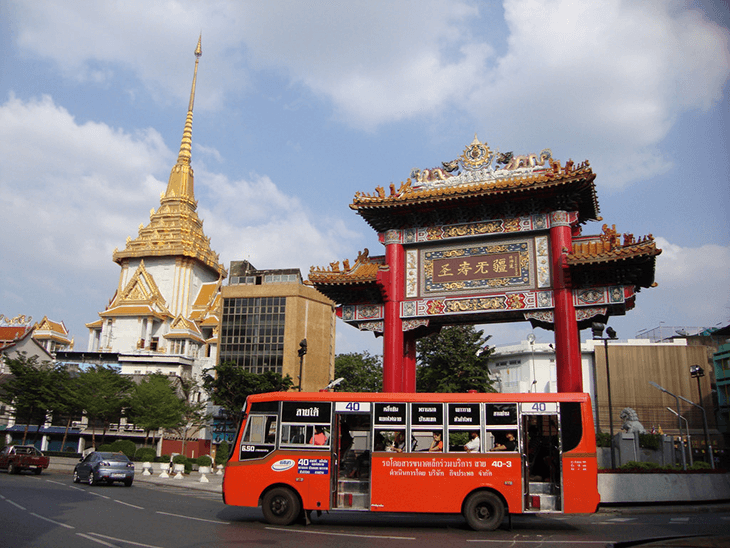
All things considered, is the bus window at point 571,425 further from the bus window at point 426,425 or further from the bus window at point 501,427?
the bus window at point 426,425

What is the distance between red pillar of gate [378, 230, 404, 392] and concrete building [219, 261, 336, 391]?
4407 cm

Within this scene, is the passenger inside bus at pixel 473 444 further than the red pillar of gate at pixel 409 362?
No

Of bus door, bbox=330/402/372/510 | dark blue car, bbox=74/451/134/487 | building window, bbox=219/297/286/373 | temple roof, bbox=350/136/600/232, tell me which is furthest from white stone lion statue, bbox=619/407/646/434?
building window, bbox=219/297/286/373

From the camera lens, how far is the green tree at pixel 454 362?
169ft

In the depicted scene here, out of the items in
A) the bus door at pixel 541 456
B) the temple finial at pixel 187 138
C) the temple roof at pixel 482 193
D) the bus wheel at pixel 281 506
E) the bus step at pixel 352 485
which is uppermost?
the temple finial at pixel 187 138

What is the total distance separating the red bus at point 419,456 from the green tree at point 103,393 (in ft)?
130

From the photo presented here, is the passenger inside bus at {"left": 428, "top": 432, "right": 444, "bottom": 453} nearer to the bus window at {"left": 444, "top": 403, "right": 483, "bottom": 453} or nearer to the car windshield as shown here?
the bus window at {"left": 444, "top": 403, "right": 483, "bottom": 453}

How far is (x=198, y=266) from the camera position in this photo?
271ft

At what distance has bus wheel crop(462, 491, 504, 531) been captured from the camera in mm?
13430

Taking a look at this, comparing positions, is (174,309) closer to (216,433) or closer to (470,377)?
(216,433)

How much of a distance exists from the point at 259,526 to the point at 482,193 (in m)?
14.0

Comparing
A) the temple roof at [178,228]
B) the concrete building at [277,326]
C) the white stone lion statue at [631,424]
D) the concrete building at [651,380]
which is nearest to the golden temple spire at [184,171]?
the temple roof at [178,228]

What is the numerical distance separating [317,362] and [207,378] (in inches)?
768

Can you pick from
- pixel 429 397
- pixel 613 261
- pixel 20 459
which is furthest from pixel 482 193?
pixel 20 459
